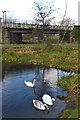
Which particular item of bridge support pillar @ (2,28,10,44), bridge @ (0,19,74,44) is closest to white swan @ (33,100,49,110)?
bridge @ (0,19,74,44)

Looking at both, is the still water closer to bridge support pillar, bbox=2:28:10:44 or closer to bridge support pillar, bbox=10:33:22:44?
bridge support pillar, bbox=2:28:10:44

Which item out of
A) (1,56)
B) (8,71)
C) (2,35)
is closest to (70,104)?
(8,71)

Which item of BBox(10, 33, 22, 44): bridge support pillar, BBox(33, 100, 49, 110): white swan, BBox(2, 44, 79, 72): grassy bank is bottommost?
BBox(33, 100, 49, 110): white swan

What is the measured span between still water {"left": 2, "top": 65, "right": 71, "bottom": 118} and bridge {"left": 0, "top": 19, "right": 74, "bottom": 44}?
33380 millimetres

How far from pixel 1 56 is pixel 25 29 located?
29816 millimetres

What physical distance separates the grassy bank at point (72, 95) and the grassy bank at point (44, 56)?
11.9m

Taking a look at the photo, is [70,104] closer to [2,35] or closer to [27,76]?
[27,76]

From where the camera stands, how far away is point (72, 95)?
2383 centimetres

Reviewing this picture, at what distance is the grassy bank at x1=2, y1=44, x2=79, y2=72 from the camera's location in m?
42.6

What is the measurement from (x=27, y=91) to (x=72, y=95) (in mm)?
4262

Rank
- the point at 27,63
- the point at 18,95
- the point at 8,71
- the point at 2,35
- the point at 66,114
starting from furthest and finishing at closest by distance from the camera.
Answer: the point at 2,35 < the point at 27,63 < the point at 8,71 < the point at 18,95 < the point at 66,114

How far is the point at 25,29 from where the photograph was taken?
7744 cm

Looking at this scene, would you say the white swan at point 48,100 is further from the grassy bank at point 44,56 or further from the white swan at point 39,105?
the grassy bank at point 44,56

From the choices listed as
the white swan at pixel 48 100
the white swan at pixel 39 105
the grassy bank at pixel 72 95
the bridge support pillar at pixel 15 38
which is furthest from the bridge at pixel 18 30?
the white swan at pixel 39 105
